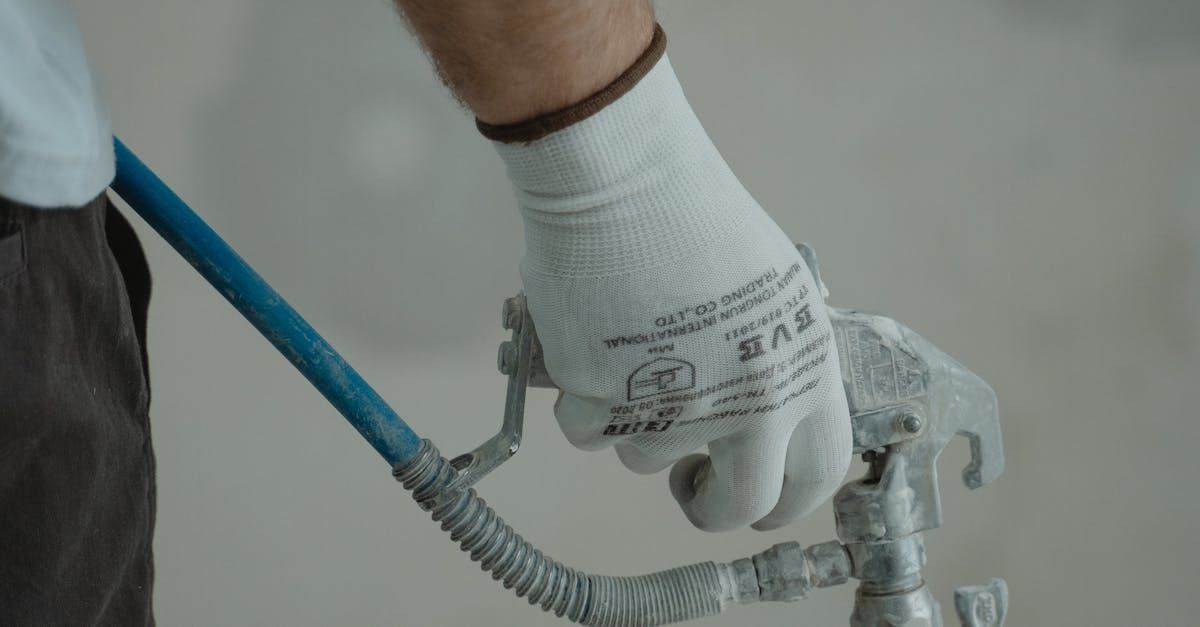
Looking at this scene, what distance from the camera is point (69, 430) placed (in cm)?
58

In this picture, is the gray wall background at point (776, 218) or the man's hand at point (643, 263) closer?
the man's hand at point (643, 263)

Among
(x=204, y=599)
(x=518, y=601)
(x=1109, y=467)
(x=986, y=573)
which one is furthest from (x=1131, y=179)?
(x=204, y=599)

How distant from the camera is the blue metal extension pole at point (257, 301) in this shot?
0.74m

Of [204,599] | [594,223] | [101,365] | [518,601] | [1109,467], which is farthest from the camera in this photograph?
[1109,467]

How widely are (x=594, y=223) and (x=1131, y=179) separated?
1280 mm

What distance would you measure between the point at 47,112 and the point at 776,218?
1287 millimetres

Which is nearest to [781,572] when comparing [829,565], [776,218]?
[829,565]

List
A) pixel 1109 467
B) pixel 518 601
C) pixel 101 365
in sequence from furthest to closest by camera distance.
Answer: pixel 1109 467, pixel 518 601, pixel 101 365

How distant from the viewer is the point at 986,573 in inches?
70.5

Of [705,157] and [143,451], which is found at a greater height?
[705,157]

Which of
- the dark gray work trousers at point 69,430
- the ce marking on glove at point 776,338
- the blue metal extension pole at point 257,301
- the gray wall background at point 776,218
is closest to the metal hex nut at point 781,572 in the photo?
the ce marking on glove at point 776,338

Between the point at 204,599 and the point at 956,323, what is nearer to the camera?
the point at 204,599

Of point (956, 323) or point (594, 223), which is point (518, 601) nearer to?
point (956, 323)

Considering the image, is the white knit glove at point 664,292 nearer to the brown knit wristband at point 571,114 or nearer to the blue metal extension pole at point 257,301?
the brown knit wristband at point 571,114
